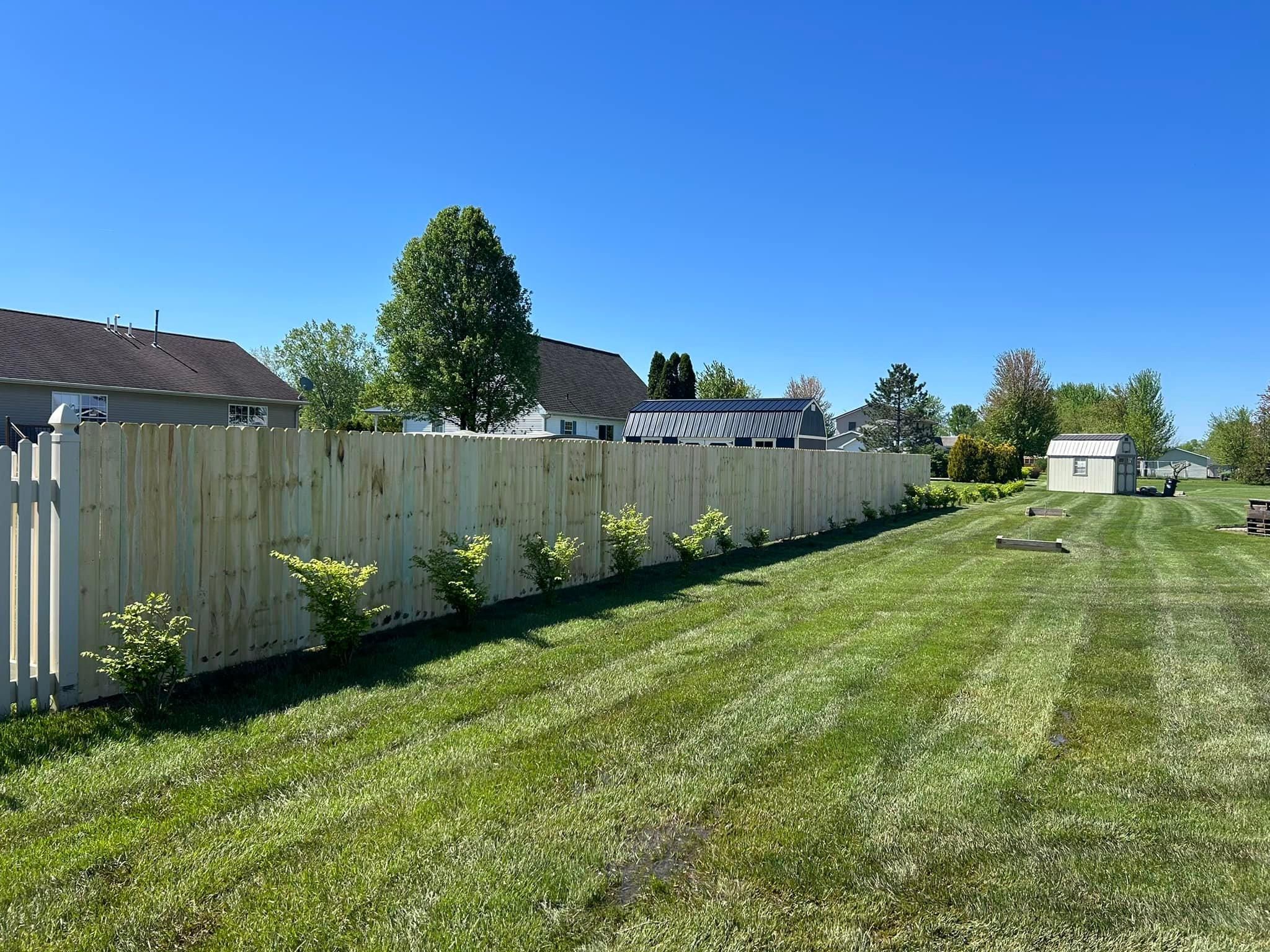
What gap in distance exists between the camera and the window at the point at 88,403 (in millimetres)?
25156

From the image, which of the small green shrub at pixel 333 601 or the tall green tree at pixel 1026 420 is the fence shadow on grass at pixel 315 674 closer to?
the small green shrub at pixel 333 601

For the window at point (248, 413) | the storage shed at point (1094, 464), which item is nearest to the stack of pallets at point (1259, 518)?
the storage shed at point (1094, 464)

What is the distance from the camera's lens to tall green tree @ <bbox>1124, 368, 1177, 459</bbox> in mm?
58156

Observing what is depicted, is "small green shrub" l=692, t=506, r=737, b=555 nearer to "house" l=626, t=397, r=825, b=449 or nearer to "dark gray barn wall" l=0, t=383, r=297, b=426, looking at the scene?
"dark gray barn wall" l=0, t=383, r=297, b=426

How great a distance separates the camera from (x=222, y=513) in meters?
5.53

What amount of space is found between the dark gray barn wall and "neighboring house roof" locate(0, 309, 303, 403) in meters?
0.37

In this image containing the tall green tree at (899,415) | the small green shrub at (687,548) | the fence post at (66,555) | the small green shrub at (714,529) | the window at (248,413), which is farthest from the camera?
the tall green tree at (899,415)

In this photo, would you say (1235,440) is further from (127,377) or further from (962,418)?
(127,377)

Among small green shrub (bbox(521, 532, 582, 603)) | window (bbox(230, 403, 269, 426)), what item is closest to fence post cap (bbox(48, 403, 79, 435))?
small green shrub (bbox(521, 532, 582, 603))

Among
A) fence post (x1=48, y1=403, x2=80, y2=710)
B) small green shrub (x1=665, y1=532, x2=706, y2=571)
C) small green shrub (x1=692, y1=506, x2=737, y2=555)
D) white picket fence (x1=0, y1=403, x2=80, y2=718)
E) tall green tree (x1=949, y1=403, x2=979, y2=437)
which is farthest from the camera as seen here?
tall green tree (x1=949, y1=403, x2=979, y2=437)

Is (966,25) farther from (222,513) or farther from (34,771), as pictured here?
(34,771)

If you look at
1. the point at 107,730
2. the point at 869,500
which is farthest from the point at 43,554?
the point at 869,500

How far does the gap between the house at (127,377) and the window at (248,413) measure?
0.11ft

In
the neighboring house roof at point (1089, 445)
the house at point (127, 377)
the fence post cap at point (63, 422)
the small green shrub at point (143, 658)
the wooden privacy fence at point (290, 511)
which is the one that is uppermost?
the house at point (127, 377)
